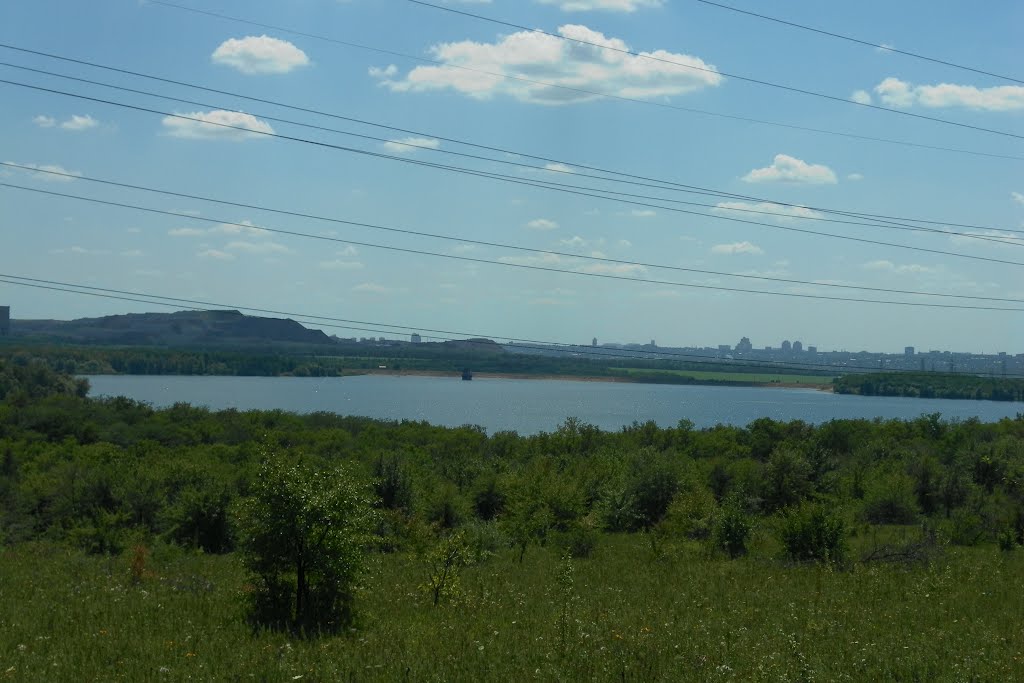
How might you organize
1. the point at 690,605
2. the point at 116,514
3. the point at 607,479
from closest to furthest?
the point at 690,605, the point at 116,514, the point at 607,479

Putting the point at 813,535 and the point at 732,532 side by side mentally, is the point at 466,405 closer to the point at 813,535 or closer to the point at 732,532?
the point at 732,532

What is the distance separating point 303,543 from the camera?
1497cm

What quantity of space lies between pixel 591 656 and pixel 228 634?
5.83 meters

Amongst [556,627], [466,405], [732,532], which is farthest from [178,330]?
[556,627]

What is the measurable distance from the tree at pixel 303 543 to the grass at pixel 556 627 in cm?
56

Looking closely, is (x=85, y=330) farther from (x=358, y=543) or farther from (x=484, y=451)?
(x=358, y=543)

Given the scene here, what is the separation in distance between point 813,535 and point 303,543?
47.5 feet

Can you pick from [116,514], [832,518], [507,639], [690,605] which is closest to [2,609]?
[507,639]

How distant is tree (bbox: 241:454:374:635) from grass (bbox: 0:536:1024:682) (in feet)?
1.85

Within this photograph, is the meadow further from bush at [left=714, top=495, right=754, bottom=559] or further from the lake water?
the lake water

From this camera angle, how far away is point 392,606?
55.6 ft

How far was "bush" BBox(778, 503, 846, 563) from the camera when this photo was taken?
2375 centimetres

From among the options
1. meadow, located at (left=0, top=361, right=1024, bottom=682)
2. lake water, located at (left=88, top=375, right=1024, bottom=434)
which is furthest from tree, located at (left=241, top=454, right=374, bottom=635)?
lake water, located at (left=88, top=375, right=1024, bottom=434)

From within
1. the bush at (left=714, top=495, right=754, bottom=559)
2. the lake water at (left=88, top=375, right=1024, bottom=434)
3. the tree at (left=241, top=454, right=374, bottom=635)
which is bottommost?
the lake water at (left=88, top=375, right=1024, bottom=434)
